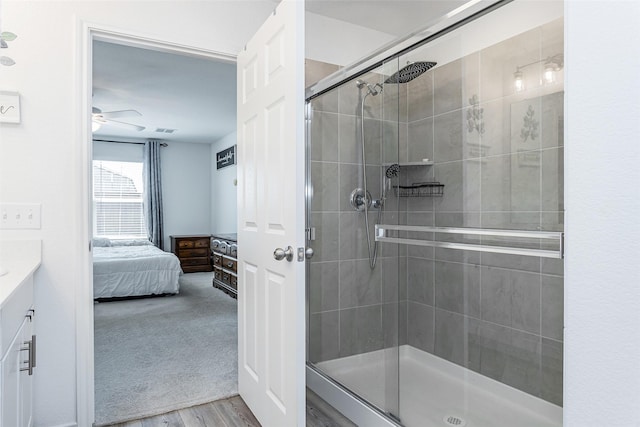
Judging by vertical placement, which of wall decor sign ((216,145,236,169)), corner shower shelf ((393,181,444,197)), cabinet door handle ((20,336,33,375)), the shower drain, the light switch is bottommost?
the shower drain

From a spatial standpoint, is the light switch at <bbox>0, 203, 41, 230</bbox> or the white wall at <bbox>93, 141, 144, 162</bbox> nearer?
the light switch at <bbox>0, 203, 41, 230</bbox>

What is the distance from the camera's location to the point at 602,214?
2.33 feet

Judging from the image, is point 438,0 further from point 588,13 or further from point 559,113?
point 588,13

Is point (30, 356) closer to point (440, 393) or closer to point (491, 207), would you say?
point (440, 393)

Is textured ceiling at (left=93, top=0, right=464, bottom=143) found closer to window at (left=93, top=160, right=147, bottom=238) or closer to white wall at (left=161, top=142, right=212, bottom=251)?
window at (left=93, top=160, right=147, bottom=238)

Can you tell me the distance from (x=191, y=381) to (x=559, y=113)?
2627 millimetres

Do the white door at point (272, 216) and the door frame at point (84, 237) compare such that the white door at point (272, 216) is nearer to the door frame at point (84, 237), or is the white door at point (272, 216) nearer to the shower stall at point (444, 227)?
the shower stall at point (444, 227)

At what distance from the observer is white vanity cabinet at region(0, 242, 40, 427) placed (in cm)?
117

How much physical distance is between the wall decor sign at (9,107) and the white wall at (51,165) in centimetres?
3

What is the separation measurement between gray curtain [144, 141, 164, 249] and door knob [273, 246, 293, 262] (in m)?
6.58

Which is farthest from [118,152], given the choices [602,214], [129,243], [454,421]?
[602,214]

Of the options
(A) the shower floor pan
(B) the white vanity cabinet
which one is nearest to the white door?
(A) the shower floor pan

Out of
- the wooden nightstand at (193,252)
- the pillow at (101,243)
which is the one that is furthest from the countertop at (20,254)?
the wooden nightstand at (193,252)

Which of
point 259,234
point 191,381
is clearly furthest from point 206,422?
point 259,234
